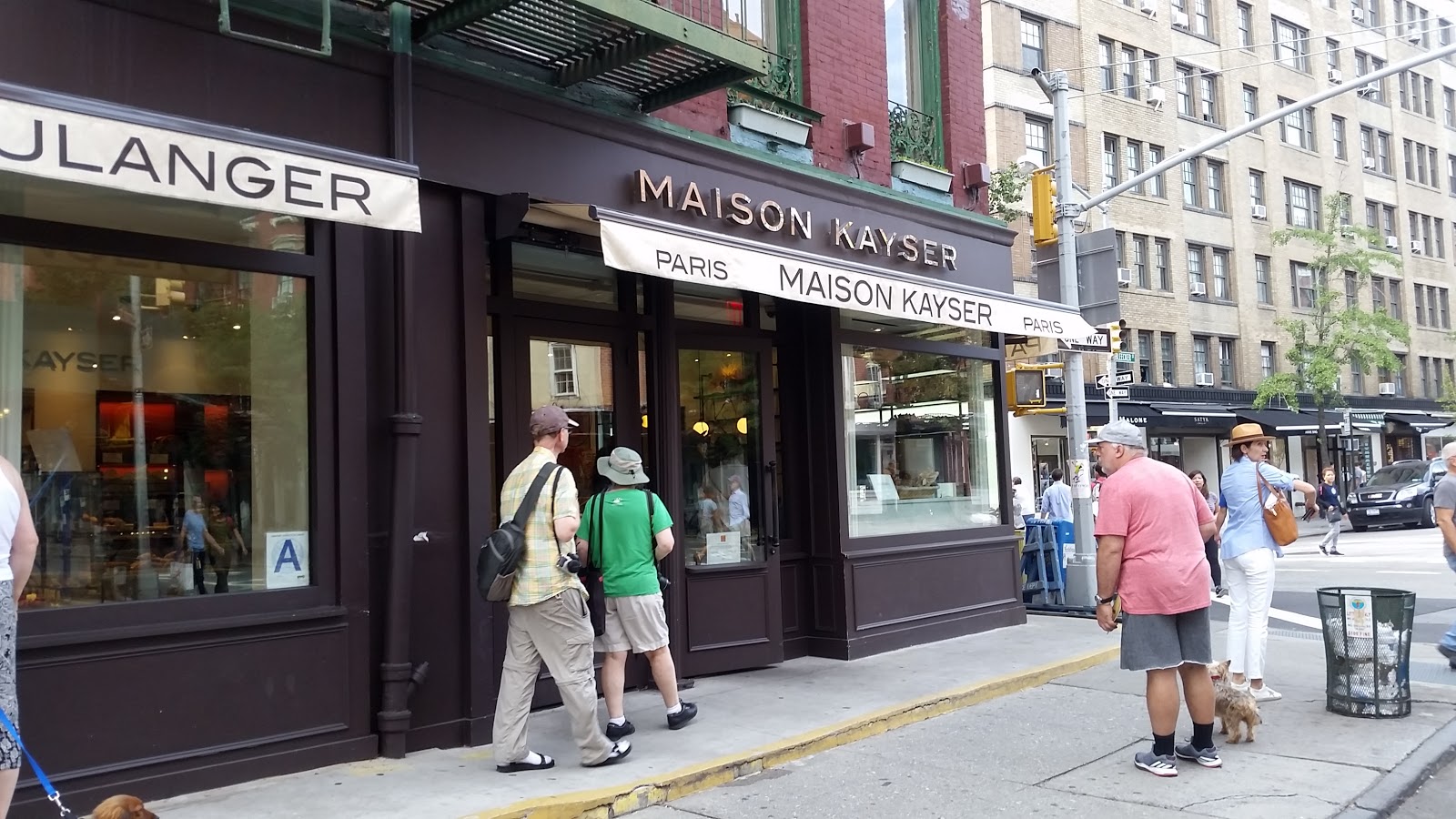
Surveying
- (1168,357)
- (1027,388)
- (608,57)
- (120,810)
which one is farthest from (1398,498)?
(120,810)

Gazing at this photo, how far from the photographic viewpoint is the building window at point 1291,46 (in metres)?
37.1

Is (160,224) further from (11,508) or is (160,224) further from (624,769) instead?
(624,769)

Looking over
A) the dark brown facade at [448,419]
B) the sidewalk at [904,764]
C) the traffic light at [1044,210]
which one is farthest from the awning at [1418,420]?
the sidewalk at [904,764]

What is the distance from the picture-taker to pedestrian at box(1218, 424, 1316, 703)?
22.8ft

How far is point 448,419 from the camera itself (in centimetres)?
646

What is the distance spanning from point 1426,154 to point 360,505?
164ft

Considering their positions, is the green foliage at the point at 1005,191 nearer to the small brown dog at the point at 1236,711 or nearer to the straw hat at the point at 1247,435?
the straw hat at the point at 1247,435

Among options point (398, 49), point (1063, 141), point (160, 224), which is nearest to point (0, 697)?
point (160, 224)

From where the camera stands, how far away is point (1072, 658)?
8734 mm

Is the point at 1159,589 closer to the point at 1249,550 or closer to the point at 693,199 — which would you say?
the point at 1249,550

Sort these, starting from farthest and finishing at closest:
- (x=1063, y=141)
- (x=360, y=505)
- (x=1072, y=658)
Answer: (x=1063, y=141) → (x=1072, y=658) → (x=360, y=505)

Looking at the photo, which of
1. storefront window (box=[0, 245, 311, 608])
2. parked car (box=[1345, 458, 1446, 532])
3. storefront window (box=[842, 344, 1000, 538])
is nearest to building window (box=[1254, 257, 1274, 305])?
parked car (box=[1345, 458, 1446, 532])

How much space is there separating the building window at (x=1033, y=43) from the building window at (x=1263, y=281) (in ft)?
38.2

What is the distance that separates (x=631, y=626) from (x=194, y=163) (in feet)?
10.7
